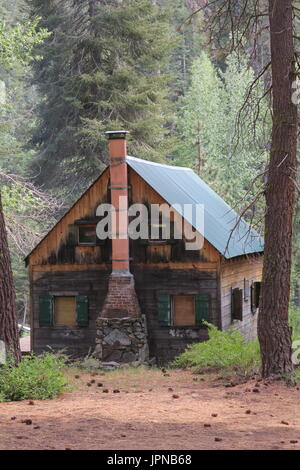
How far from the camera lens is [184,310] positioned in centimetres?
2234

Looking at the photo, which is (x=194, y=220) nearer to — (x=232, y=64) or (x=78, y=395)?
(x=78, y=395)

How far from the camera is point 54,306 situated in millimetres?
23609

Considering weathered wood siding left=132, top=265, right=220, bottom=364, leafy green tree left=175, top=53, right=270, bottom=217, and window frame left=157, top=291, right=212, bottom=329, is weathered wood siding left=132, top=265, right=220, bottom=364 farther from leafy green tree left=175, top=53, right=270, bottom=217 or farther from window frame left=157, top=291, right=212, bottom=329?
leafy green tree left=175, top=53, right=270, bottom=217

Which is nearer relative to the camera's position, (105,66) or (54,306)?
(54,306)

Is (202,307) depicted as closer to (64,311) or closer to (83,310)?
(83,310)

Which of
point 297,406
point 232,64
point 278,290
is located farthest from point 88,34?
point 297,406

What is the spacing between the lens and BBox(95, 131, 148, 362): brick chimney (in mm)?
21688

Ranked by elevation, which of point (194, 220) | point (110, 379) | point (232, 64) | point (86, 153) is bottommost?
point (110, 379)

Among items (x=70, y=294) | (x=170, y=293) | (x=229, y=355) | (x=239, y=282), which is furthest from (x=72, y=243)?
(x=229, y=355)

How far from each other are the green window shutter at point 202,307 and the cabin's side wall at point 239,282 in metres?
0.56

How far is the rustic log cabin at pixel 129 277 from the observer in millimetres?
21844

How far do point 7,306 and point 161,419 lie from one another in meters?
4.52

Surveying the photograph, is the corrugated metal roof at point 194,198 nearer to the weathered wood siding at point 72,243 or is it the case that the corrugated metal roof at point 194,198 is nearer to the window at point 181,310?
the weathered wood siding at point 72,243

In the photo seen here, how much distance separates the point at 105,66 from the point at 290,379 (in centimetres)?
2105
